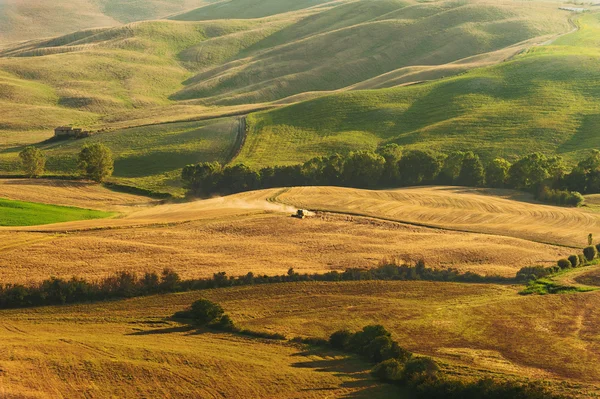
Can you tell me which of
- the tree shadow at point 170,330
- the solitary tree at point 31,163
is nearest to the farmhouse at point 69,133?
the solitary tree at point 31,163

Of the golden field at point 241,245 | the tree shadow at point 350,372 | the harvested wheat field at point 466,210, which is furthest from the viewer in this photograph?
the harvested wheat field at point 466,210

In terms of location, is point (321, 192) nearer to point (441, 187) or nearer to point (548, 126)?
point (441, 187)

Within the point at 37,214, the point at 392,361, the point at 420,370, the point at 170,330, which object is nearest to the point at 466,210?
the point at 37,214

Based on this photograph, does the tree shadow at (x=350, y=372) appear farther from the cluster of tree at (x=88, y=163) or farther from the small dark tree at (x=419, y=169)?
the cluster of tree at (x=88, y=163)

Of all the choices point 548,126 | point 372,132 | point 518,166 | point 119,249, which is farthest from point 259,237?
point 548,126

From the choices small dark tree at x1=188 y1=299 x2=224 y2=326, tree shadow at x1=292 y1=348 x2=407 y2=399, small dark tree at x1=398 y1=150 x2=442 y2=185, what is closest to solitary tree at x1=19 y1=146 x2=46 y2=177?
small dark tree at x1=398 y1=150 x2=442 y2=185

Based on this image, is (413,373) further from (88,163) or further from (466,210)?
(88,163)
